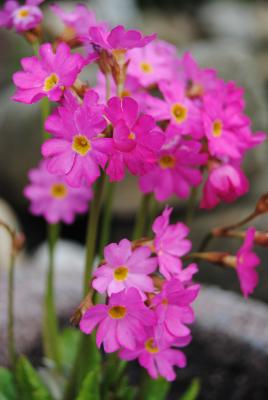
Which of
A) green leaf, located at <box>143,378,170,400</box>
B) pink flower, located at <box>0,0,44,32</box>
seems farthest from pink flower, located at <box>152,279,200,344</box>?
pink flower, located at <box>0,0,44,32</box>

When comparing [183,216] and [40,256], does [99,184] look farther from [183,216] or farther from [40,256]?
[183,216]

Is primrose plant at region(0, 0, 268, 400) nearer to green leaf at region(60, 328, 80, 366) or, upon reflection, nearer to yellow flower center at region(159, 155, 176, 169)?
yellow flower center at region(159, 155, 176, 169)

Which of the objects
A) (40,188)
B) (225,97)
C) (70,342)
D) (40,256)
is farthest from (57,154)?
(40,256)

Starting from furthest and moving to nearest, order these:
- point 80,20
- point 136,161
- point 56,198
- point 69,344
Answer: point 69,344, point 56,198, point 80,20, point 136,161

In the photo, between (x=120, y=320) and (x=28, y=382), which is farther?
(x=28, y=382)

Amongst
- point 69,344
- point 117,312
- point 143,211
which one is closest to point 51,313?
point 69,344

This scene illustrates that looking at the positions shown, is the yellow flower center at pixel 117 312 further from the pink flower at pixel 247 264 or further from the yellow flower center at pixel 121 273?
the pink flower at pixel 247 264

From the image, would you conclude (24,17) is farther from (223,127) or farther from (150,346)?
(150,346)
